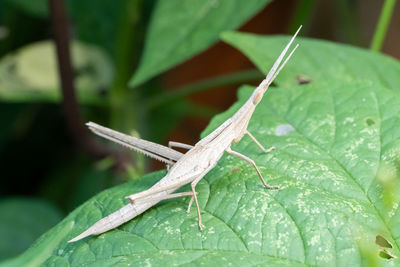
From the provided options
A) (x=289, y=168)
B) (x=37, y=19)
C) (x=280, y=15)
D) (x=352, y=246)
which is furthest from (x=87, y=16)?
(x=352, y=246)

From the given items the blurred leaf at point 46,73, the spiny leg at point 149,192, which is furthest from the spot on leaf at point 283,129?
the blurred leaf at point 46,73

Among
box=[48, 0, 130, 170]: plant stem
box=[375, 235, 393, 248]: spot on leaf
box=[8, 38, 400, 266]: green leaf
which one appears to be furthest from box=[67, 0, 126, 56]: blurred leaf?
box=[375, 235, 393, 248]: spot on leaf

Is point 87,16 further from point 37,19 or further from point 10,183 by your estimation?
point 10,183

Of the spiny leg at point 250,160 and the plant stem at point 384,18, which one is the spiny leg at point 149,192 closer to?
the spiny leg at point 250,160

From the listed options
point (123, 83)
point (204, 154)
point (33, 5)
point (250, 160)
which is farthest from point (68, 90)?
point (250, 160)

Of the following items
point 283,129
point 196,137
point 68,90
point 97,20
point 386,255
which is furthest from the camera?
point 196,137

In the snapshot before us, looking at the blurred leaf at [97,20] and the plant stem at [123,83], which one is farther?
the blurred leaf at [97,20]

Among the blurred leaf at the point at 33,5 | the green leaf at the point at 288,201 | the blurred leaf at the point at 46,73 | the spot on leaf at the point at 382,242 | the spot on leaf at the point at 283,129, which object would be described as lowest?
the spot on leaf at the point at 382,242

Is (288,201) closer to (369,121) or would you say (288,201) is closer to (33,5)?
(369,121)
